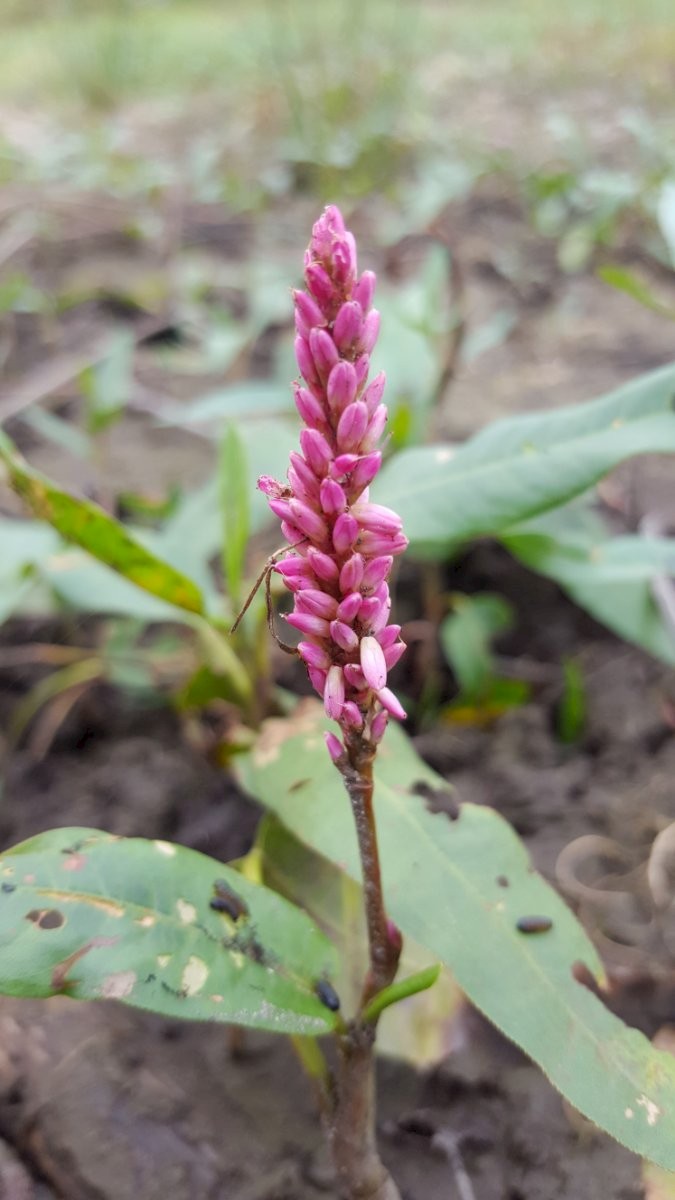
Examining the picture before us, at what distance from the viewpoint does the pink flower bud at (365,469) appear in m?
0.66

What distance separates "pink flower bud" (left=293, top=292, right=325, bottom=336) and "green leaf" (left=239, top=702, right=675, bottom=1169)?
1.83ft

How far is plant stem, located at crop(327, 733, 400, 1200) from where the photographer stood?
802mm

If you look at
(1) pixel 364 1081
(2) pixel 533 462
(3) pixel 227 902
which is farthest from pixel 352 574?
(2) pixel 533 462

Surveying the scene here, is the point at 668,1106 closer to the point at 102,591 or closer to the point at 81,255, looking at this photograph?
the point at 102,591

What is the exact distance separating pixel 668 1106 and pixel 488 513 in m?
0.72

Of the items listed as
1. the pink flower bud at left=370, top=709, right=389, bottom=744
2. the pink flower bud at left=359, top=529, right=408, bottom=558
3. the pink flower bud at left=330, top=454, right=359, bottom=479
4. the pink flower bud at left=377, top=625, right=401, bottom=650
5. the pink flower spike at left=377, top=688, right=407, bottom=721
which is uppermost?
the pink flower bud at left=330, top=454, right=359, bottom=479

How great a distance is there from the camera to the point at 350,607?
668mm

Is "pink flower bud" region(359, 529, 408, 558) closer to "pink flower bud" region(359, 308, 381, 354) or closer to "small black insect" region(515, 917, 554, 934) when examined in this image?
"pink flower bud" region(359, 308, 381, 354)

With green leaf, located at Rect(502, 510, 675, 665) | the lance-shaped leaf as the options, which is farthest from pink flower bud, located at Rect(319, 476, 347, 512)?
green leaf, located at Rect(502, 510, 675, 665)

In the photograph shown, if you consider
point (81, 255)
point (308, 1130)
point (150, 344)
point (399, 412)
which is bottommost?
point (308, 1130)

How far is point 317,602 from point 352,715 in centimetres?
9

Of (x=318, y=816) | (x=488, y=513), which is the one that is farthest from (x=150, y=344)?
(x=318, y=816)

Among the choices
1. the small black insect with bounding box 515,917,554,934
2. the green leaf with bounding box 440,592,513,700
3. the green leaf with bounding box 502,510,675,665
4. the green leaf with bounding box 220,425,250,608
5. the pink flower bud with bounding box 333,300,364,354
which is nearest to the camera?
the pink flower bud with bounding box 333,300,364,354

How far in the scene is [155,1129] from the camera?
105cm
